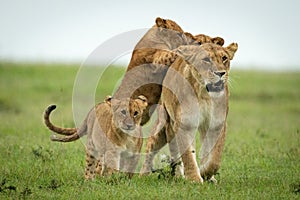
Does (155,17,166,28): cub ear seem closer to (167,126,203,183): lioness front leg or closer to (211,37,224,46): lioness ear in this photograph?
(211,37,224,46): lioness ear

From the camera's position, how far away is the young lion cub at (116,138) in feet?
25.4

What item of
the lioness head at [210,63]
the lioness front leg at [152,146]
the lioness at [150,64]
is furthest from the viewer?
the lioness front leg at [152,146]

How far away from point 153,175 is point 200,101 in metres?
1.16

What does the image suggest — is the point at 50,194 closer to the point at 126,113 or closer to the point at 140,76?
the point at 126,113

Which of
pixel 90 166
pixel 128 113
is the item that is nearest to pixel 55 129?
pixel 90 166

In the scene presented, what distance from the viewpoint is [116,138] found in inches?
308

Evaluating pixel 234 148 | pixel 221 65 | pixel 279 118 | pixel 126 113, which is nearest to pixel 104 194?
pixel 126 113

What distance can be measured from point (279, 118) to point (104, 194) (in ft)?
28.1

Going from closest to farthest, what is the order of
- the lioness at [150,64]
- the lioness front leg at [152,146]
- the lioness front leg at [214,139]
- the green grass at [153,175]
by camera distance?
the green grass at [153,175] < the lioness front leg at [214,139] < the lioness at [150,64] < the lioness front leg at [152,146]

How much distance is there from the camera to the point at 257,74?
21.2 metres

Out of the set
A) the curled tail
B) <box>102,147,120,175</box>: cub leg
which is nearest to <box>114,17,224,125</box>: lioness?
<box>102,147,120,175</box>: cub leg

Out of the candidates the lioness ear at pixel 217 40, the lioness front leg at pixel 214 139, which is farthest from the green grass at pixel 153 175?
the lioness ear at pixel 217 40

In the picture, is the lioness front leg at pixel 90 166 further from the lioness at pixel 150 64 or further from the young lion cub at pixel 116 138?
the lioness at pixel 150 64

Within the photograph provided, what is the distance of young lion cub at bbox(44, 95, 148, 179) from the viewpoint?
25.4ft
